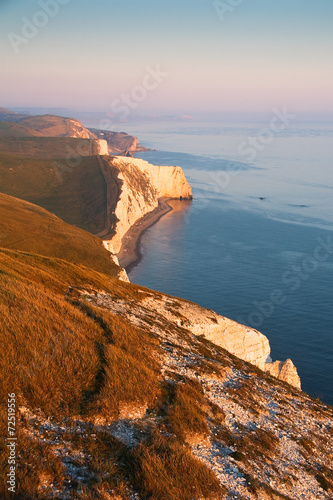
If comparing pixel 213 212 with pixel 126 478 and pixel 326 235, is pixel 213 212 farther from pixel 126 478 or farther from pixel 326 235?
pixel 126 478

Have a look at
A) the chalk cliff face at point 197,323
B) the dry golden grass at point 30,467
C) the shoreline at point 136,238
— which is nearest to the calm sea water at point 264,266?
the shoreline at point 136,238

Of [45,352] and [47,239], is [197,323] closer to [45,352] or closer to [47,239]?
[45,352]

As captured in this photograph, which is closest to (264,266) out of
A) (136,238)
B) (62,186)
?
(136,238)

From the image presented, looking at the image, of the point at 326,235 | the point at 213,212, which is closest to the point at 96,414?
the point at 326,235

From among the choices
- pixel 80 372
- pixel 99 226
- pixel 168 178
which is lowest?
pixel 99 226

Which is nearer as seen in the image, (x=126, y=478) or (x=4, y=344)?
(x=126, y=478)

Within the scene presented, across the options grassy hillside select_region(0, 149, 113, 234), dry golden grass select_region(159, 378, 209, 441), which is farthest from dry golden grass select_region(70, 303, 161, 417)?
grassy hillside select_region(0, 149, 113, 234)
